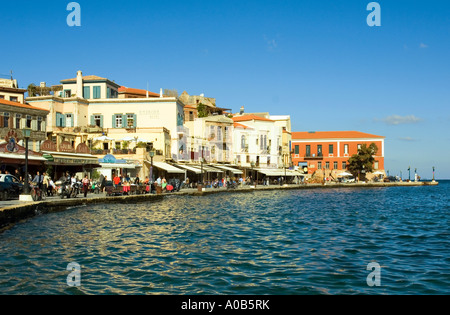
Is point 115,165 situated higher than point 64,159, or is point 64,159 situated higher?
point 64,159

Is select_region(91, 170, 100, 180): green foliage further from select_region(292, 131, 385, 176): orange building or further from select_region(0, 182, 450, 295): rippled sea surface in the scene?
select_region(292, 131, 385, 176): orange building

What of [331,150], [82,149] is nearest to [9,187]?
[82,149]

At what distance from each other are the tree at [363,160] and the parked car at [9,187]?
6854 cm

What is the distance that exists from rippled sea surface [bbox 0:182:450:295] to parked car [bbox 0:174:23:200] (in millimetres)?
3042

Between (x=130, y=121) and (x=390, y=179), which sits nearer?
(x=130, y=121)

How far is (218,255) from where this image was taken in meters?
13.5

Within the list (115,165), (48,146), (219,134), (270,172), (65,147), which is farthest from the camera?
(270,172)

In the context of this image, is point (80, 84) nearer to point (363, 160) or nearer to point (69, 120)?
point (69, 120)

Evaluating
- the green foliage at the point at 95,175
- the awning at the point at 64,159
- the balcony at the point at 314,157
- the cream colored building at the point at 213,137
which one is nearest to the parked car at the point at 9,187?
the awning at the point at 64,159

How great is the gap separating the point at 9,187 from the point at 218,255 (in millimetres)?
15192

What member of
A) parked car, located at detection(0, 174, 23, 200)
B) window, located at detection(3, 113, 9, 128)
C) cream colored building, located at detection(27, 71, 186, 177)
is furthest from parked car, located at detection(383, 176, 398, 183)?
parked car, located at detection(0, 174, 23, 200)

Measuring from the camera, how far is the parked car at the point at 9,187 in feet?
76.9

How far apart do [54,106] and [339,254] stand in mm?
42463

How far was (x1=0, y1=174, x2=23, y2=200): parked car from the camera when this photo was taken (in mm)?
23447
